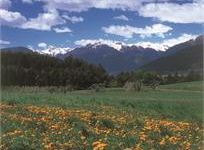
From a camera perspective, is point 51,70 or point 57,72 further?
point 51,70

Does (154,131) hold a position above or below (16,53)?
below

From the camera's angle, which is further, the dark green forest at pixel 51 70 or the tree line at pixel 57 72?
the dark green forest at pixel 51 70

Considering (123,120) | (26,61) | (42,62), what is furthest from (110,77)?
(123,120)

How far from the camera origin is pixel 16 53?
283 feet

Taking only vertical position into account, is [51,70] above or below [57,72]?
above

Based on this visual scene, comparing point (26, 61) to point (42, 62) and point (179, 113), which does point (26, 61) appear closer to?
point (42, 62)

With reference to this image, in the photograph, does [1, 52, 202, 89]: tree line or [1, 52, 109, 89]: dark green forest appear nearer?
[1, 52, 202, 89]: tree line

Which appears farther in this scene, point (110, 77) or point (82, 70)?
point (110, 77)

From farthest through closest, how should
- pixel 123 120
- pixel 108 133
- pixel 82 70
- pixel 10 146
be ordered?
pixel 82 70
pixel 123 120
pixel 108 133
pixel 10 146

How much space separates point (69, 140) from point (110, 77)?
96.4m

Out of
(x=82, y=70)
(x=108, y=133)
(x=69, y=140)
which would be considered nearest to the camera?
(x=69, y=140)

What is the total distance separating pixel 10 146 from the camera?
1189 cm

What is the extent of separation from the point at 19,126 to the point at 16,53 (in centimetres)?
7137

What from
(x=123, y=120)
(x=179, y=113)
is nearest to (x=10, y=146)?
(x=123, y=120)
